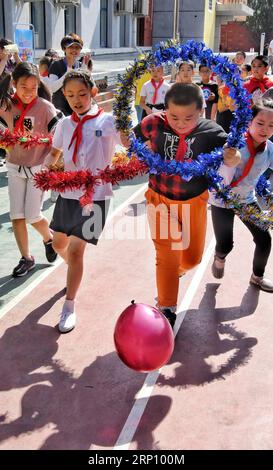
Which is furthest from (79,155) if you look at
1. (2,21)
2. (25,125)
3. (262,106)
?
(2,21)

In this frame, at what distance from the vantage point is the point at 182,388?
385 cm

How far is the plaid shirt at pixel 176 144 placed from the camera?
13.6 ft

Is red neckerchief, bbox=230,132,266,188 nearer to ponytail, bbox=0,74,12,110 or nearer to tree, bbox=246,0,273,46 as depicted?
ponytail, bbox=0,74,12,110

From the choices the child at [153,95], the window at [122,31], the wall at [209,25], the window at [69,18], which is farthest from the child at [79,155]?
the wall at [209,25]

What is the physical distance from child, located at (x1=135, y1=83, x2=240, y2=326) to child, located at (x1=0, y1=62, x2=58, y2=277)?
1328mm

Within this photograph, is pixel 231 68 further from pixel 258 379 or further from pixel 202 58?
pixel 258 379

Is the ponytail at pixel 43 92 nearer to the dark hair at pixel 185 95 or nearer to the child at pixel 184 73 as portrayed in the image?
the child at pixel 184 73

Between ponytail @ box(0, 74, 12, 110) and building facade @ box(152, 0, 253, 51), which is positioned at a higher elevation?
building facade @ box(152, 0, 253, 51)

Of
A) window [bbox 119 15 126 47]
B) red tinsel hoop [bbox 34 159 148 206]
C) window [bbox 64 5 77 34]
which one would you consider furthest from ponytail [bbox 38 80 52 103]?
window [bbox 119 15 126 47]

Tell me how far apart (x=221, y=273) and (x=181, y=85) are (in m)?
2.17

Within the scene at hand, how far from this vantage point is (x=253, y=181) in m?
4.93

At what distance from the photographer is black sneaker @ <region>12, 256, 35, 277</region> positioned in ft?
18.4

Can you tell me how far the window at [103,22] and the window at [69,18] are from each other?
442 centimetres
